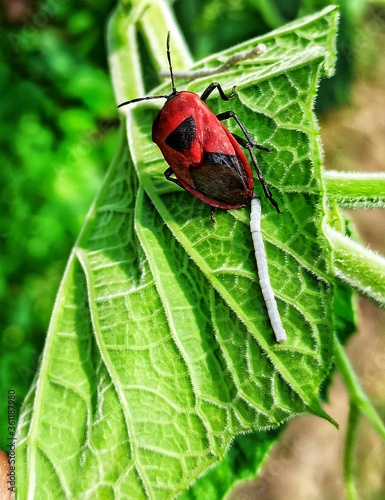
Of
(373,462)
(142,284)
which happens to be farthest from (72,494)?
(373,462)

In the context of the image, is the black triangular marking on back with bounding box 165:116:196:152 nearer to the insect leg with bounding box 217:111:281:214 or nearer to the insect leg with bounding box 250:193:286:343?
the insect leg with bounding box 217:111:281:214

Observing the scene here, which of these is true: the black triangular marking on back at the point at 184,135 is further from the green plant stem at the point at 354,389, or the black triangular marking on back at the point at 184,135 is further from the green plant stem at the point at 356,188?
the green plant stem at the point at 354,389

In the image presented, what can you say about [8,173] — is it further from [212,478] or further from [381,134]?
[381,134]

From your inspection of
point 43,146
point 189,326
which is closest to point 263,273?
point 189,326

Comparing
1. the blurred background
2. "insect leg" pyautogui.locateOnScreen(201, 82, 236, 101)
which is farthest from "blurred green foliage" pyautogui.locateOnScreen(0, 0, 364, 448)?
"insect leg" pyautogui.locateOnScreen(201, 82, 236, 101)

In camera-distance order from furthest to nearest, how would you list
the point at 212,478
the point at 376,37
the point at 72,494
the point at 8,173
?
the point at 376,37 → the point at 8,173 → the point at 212,478 → the point at 72,494

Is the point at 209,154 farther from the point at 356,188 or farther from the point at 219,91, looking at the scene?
the point at 356,188
